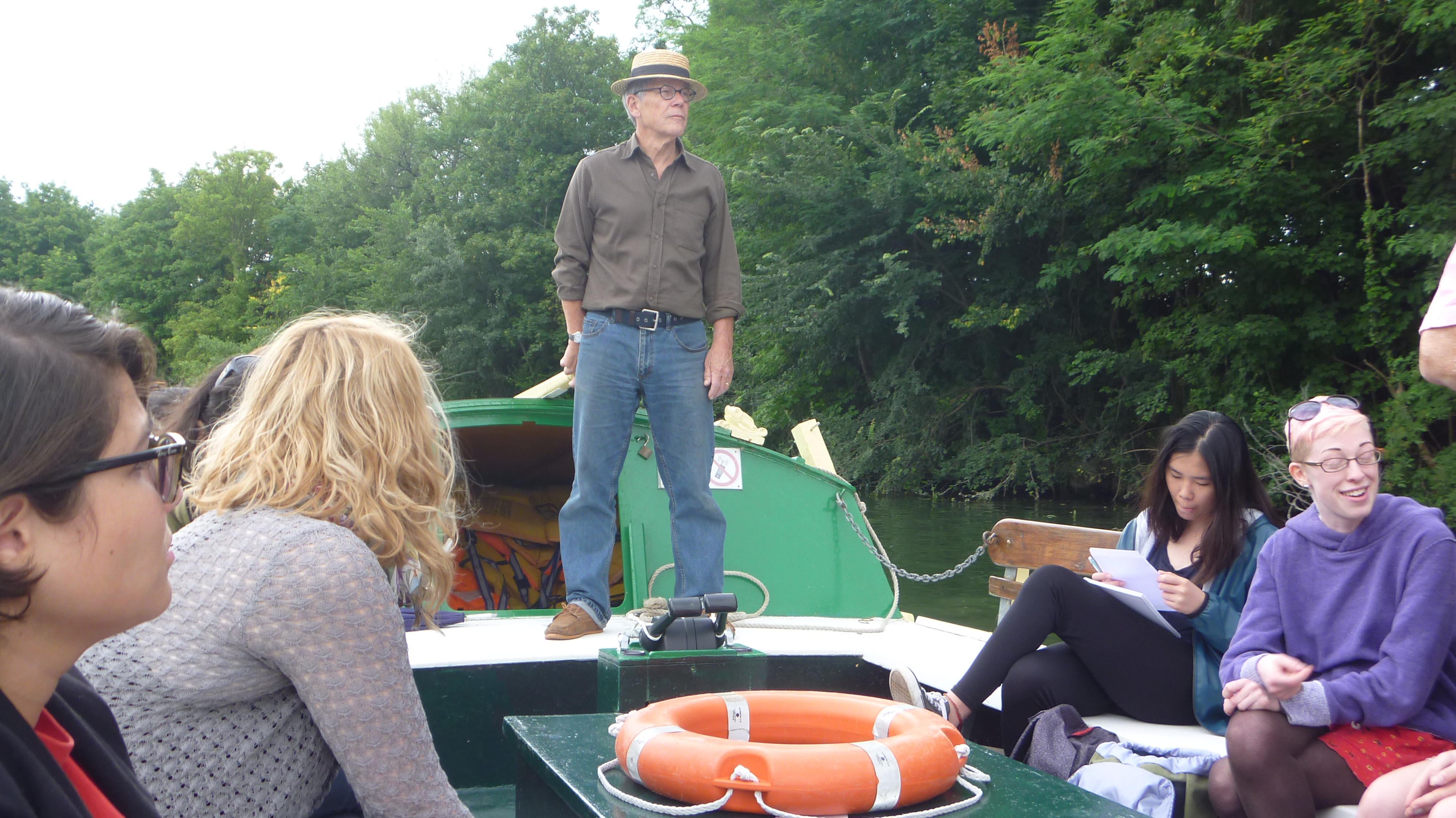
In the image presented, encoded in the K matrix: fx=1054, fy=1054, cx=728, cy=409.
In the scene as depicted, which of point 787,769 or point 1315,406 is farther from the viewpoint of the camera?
point 1315,406

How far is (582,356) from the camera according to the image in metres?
3.36

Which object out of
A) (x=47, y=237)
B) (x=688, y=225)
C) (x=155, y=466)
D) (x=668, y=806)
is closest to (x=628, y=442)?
(x=688, y=225)

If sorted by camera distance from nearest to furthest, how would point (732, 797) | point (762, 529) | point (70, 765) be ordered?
point (70, 765) → point (732, 797) → point (762, 529)

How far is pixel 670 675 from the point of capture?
98.1 inches

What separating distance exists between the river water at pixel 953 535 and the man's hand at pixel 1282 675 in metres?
4.86

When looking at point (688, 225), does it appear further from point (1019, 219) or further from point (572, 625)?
point (1019, 219)

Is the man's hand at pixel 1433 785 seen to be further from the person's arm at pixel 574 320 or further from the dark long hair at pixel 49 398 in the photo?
the person's arm at pixel 574 320

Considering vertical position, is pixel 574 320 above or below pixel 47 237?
below

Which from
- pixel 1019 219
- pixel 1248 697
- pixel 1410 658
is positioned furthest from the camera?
pixel 1019 219

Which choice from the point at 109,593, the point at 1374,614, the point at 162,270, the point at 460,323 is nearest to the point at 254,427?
the point at 109,593

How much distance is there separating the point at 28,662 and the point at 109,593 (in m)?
0.08

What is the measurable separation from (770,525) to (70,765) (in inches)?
133

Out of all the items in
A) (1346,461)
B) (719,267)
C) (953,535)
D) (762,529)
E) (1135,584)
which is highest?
(719,267)

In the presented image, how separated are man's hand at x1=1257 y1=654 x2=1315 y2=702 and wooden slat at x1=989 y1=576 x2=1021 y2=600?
1.50 m
